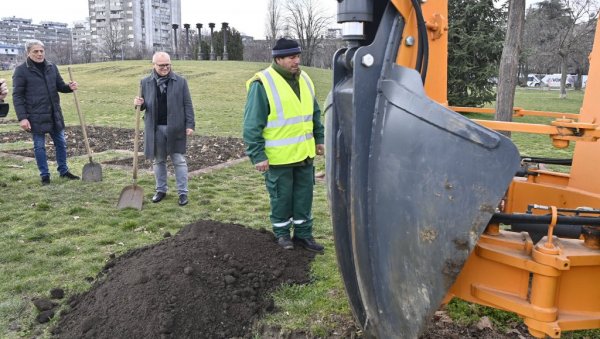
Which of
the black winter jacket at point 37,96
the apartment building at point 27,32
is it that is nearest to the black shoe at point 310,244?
the black winter jacket at point 37,96

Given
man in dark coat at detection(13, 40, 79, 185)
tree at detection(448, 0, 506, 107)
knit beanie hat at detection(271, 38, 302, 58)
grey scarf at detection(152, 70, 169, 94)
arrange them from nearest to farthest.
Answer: knit beanie hat at detection(271, 38, 302, 58)
grey scarf at detection(152, 70, 169, 94)
man in dark coat at detection(13, 40, 79, 185)
tree at detection(448, 0, 506, 107)

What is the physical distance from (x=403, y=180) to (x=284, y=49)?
2.43 metres

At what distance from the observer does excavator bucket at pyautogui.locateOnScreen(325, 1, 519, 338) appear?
6.20 ft

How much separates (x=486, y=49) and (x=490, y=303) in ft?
60.2

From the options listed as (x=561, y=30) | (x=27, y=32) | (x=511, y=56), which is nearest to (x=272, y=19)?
(x=561, y=30)

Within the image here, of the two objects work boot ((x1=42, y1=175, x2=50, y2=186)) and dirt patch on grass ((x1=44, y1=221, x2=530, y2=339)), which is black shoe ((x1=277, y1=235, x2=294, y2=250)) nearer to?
dirt patch on grass ((x1=44, y1=221, x2=530, y2=339))

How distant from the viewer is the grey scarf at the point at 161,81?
6.11m

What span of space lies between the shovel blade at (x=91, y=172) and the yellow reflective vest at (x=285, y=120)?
4076 millimetres

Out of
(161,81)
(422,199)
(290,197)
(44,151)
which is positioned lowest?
(44,151)

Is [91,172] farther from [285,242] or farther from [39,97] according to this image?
[285,242]

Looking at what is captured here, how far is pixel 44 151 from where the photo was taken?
7.32m

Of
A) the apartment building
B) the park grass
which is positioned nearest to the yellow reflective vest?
the park grass

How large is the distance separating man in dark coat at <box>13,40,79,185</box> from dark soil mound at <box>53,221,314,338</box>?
147 inches

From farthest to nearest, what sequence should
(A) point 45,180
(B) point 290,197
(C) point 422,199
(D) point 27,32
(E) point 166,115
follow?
(D) point 27,32, (A) point 45,180, (E) point 166,115, (B) point 290,197, (C) point 422,199
